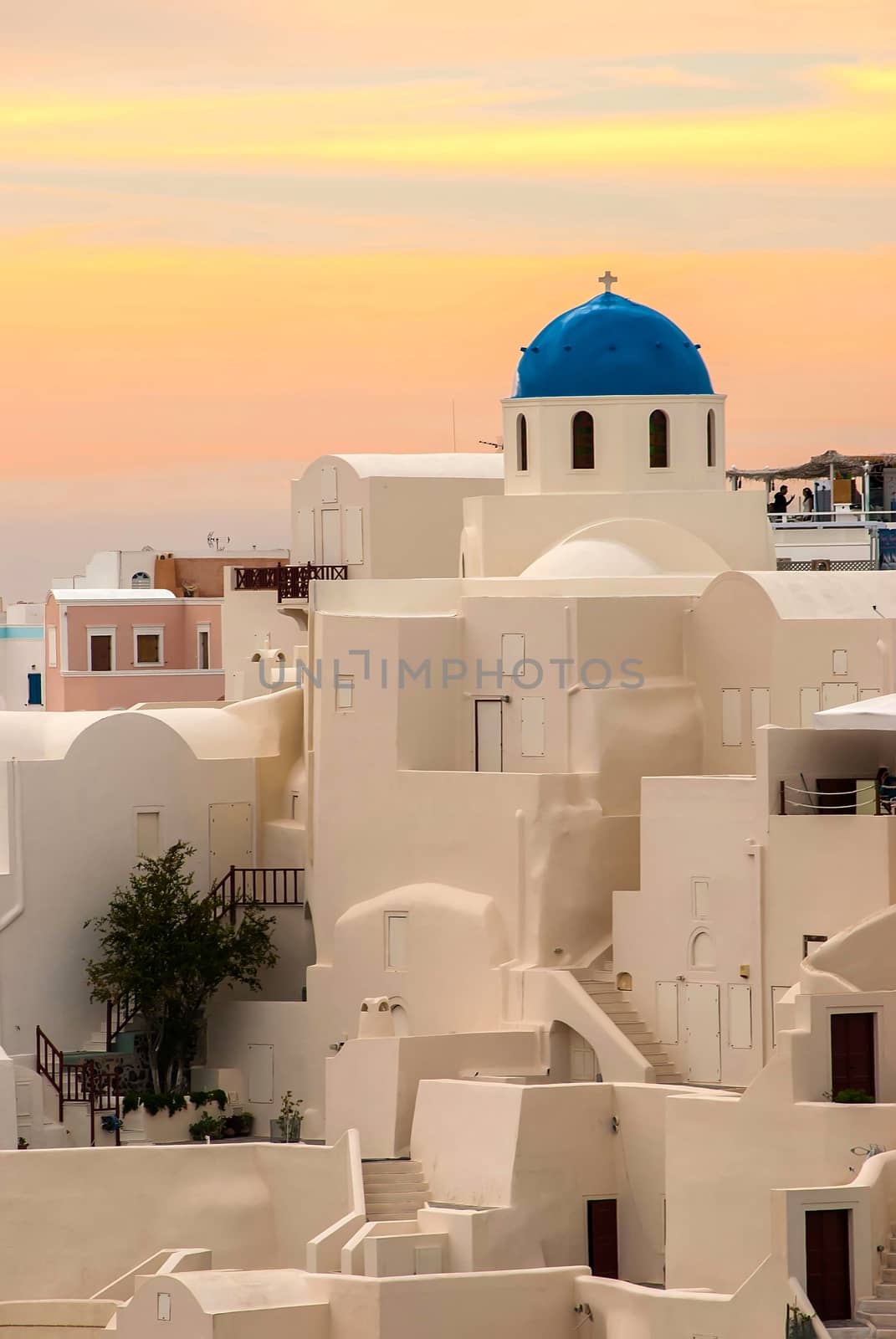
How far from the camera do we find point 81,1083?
6656 centimetres

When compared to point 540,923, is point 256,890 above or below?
above

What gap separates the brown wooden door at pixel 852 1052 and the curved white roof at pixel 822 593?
9.79 metres

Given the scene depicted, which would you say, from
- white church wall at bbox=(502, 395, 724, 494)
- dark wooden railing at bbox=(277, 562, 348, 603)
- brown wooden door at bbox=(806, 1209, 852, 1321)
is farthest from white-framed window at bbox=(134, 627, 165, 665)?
brown wooden door at bbox=(806, 1209, 852, 1321)

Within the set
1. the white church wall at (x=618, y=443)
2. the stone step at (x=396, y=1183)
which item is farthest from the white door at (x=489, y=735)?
the stone step at (x=396, y=1183)

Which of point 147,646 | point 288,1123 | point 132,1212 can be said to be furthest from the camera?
point 147,646

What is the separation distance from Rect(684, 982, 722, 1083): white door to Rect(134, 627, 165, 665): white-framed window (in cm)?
2993

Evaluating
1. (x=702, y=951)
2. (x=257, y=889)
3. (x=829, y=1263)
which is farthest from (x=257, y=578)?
(x=829, y=1263)

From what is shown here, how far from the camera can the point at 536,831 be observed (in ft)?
210

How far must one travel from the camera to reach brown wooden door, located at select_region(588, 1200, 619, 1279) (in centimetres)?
6028

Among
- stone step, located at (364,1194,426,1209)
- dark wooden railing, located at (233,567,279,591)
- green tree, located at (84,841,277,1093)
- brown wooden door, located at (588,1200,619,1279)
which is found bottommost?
brown wooden door, located at (588,1200,619,1279)

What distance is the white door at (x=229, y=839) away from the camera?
69.5m

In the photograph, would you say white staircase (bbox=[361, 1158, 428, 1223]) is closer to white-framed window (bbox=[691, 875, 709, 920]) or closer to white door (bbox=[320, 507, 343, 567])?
white-framed window (bbox=[691, 875, 709, 920])

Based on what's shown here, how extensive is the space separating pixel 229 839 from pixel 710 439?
38.2 feet

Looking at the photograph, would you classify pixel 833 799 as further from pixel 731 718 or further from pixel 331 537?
pixel 331 537
